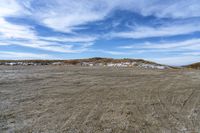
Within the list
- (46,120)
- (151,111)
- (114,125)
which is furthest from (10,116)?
(151,111)

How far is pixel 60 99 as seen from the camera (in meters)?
7.29

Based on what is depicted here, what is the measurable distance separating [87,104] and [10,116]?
2300 millimetres

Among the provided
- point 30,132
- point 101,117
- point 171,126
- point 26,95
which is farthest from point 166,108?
point 26,95

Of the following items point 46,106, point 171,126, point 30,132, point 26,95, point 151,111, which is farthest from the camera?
point 26,95

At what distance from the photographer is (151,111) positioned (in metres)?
5.85

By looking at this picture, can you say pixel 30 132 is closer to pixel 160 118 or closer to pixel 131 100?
pixel 160 118

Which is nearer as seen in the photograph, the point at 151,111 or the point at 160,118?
the point at 160,118

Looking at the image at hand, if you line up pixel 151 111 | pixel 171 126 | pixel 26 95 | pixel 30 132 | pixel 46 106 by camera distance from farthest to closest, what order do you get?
1. pixel 26 95
2. pixel 46 106
3. pixel 151 111
4. pixel 171 126
5. pixel 30 132

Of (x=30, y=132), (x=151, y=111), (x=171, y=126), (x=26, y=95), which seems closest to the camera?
(x=30, y=132)

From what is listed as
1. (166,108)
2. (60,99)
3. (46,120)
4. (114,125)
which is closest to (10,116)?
(46,120)

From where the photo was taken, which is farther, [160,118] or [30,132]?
[160,118]

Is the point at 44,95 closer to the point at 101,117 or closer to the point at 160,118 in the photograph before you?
the point at 101,117

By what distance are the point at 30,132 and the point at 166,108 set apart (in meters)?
3.88

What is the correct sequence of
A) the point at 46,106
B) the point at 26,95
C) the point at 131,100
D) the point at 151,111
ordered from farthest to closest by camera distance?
1. the point at 26,95
2. the point at 131,100
3. the point at 46,106
4. the point at 151,111
